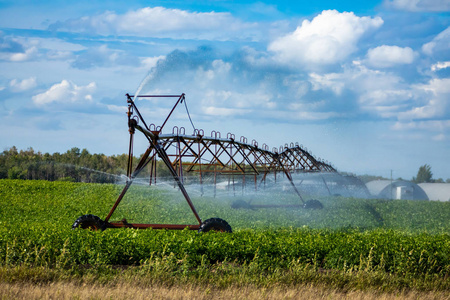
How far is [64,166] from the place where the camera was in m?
53.9

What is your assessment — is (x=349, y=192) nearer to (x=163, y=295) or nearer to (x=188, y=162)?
(x=188, y=162)

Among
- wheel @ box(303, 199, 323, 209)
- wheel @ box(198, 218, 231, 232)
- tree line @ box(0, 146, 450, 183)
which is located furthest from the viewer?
tree line @ box(0, 146, 450, 183)

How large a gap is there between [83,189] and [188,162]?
1428cm

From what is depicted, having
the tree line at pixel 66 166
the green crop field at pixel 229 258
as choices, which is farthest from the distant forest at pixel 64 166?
the green crop field at pixel 229 258

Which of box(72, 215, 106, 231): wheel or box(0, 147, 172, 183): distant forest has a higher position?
box(0, 147, 172, 183): distant forest

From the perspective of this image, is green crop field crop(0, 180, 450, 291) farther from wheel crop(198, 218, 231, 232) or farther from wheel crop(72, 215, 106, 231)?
wheel crop(198, 218, 231, 232)

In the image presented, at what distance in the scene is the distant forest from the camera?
47531mm

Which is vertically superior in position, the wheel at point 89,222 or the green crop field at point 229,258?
the wheel at point 89,222

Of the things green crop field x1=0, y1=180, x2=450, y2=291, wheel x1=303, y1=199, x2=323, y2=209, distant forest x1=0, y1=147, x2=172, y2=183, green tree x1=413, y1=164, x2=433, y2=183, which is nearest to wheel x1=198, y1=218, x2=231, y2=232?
green crop field x1=0, y1=180, x2=450, y2=291

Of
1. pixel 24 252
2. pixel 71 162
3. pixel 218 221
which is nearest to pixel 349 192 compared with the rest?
pixel 218 221

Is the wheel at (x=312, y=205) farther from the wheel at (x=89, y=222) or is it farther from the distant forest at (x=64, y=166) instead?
the distant forest at (x=64, y=166)

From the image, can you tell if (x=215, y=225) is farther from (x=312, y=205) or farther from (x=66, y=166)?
(x=66, y=166)

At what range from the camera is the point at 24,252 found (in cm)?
903

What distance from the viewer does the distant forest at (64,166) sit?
156 feet
